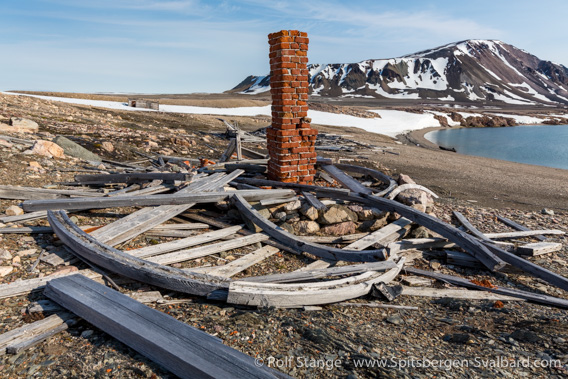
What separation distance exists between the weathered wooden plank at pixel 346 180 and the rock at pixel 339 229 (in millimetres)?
1164

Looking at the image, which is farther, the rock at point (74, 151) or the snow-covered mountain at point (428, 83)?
the snow-covered mountain at point (428, 83)

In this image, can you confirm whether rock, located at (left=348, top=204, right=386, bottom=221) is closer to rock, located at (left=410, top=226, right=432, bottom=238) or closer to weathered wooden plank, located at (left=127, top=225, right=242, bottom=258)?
rock, located at (left=410, top=226, right=432, bottom=238)

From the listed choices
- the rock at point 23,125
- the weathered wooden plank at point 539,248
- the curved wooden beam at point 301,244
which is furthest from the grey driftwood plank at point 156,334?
the rock at point 23,125

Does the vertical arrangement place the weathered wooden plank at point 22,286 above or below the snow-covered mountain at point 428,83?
below

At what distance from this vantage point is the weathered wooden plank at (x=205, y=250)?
429 cm

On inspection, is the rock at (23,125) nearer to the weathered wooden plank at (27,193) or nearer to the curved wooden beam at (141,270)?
the weathered wooden plank at (27,193)

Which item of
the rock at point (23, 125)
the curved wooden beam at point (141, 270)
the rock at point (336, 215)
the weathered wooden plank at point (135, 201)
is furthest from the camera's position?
the rock at point (23, 125)

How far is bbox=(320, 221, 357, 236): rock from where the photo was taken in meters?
5.69

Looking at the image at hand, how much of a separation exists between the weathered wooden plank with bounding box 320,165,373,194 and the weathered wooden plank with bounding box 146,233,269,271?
2580 millimetres

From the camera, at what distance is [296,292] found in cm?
340

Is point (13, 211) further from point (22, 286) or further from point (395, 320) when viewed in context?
point (395, 320)

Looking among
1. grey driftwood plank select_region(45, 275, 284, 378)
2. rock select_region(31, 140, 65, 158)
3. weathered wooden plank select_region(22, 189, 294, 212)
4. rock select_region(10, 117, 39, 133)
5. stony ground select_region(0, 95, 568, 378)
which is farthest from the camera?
rock select_region(10, 117, 39, 133)

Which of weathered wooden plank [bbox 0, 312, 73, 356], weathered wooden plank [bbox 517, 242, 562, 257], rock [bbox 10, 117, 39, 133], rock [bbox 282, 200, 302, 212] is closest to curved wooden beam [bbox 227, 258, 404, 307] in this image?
weathered wooden plank [bbox 0, 312, 73, 356]

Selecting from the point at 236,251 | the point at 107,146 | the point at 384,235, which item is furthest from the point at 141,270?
the point at 107,146
